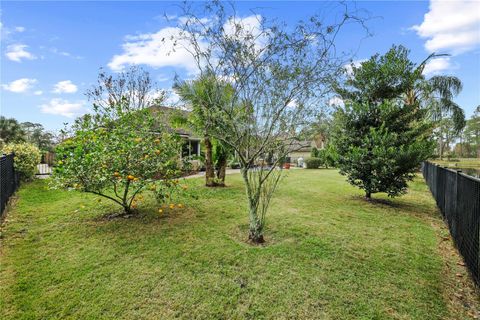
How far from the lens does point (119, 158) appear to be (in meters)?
5.45

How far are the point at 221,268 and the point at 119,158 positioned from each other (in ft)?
10.6

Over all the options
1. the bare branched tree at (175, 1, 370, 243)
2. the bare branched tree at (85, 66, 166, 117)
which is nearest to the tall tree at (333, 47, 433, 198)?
the bare branched tree at (175, 1, 370, 243)

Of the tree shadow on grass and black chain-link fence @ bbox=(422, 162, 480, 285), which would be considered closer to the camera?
black chain-link fence @ bbox=(422, 162, 480, 285)

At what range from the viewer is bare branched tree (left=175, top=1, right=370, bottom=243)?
4.62 meters

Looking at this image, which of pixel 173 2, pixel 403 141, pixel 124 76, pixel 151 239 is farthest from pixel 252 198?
pixel 124 76

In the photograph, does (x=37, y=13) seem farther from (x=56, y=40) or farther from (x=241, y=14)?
(x=241, y=14)

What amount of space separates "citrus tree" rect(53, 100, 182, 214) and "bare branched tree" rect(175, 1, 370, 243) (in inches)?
74.1

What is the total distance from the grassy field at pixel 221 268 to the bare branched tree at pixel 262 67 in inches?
46.5

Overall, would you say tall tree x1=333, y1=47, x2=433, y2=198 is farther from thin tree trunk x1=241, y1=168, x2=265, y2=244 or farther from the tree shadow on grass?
thin tree trunk x1=241, y1=168, x2=265, y2=244

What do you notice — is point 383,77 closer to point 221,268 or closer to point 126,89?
point 221,268

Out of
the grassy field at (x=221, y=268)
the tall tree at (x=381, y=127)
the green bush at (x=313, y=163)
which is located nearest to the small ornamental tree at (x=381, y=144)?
the tall tree at (x=381, y=127)

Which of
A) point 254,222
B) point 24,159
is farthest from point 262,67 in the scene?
point 24,159

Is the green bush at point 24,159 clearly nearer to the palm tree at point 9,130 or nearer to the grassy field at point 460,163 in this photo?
the palm tree at point 9,130

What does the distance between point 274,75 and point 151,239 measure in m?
3.82
